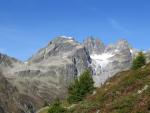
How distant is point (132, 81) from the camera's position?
43.1 m

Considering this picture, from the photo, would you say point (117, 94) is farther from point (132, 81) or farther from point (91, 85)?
point (91, 85)

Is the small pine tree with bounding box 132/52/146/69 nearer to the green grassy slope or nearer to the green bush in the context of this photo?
the green bush

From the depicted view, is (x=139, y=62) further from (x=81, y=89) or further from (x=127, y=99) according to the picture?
(x=127, y=99)

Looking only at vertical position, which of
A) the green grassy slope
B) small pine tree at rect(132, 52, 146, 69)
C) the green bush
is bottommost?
the green grassy slope

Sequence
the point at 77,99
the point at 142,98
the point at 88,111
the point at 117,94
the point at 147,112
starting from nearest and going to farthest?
1. the point at 147,112
2. the point at 142,98
3. the point at 88,111
4. the point at 117,94
5. the point at 77,99

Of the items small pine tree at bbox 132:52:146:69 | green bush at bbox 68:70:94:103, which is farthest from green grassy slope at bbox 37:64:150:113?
green bush at bbox 68:70:94:103

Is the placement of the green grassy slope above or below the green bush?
below

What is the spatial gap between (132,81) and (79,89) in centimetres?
2604

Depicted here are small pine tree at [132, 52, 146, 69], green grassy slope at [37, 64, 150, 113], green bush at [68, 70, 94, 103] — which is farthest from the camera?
small pine tree at [132, 52, 146, 69]

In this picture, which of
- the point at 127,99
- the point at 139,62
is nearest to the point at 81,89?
the point at 139,62

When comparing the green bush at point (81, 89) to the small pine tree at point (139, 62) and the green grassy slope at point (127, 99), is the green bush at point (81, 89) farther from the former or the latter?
the green grassy slope at point (127, 99)

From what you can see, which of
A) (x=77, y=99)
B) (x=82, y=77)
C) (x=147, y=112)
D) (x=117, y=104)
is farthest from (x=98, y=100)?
(x=82, y=77)

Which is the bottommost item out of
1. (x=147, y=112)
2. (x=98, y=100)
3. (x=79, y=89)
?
(x=147, y=112)

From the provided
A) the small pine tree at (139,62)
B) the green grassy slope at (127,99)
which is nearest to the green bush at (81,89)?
the small pine tree at (139,62)
